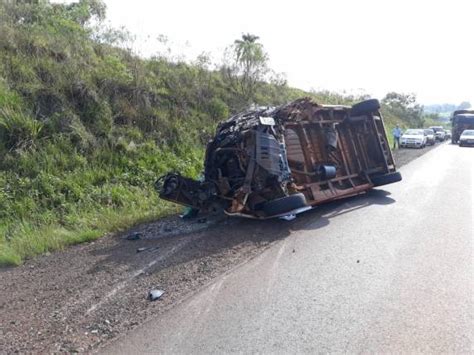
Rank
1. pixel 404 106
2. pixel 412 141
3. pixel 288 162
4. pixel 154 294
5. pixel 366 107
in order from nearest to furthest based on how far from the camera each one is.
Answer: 1. pixel 154 294
2. pixel 288 162
3. pixel 366 107
4. pixel 412 141
5. pixel 404 106

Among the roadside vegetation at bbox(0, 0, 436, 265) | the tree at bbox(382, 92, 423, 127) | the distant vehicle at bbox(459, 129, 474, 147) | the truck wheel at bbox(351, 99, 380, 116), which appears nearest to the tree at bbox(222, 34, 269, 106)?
the roadside vegetation at bbox(0, 0, 436, 265)

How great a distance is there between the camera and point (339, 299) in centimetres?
425

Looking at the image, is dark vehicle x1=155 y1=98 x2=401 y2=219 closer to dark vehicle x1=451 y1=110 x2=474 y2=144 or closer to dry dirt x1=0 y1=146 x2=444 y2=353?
dry dirt x1=0 y1=146 x2=444 y2=353

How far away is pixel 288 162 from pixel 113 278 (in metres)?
4.29

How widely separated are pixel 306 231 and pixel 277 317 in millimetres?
3115

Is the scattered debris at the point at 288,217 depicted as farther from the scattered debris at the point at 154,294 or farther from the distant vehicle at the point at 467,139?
the distant vehicle at the point at 467,139

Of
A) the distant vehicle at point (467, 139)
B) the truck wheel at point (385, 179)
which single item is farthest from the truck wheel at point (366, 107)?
the distant vehicle at point (467, 139)

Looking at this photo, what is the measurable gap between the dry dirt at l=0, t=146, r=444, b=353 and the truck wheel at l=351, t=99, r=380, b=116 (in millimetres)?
3961

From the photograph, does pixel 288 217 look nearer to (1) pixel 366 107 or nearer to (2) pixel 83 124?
(1) pixel 366 107

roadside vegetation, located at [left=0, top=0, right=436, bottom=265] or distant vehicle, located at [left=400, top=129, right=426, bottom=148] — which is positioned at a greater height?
roadside vegetation, located at [left=0, top=0, right=436, bottom=265]

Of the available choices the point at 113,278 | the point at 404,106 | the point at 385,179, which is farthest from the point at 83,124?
the point at 404,106

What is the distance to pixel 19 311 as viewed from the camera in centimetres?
418

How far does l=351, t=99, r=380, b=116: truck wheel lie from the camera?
1009cm

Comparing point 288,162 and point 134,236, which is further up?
point 288,162
